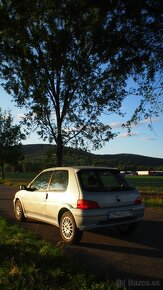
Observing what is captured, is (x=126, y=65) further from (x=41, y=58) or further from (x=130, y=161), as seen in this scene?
(x=130, y=161)

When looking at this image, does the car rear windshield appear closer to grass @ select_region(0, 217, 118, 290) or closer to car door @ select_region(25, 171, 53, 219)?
car door @ select_region(25, 171, 53, 219)

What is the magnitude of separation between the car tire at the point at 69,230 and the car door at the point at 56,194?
330 mm

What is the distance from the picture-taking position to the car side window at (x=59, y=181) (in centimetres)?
909

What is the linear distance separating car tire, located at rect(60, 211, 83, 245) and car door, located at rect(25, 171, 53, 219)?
1.13 metres

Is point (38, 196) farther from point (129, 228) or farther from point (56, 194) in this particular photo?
point (129, 228)

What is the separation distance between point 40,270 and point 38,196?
13.6 ft

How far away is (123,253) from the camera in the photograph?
7.63 m

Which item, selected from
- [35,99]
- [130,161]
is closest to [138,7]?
[35,99]

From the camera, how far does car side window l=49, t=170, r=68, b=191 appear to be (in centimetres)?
909

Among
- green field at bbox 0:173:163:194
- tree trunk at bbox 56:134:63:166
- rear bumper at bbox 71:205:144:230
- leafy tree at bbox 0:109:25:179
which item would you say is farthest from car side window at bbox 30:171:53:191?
leafy tree at bbox 0:109:25:179

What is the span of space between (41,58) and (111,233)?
10.8 metres

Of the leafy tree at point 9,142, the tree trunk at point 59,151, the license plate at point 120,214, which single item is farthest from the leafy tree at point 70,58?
the leafy tree at point 9,142

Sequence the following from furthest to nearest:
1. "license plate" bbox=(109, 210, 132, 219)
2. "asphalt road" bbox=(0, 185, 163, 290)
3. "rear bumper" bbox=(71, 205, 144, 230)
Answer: "license plate" bbox=(109, 210, 132, 219) < "rear bumper" bbox=(71, 205, 144, 230) < "asphalt road" bbox=(0, 185, 163, 290)

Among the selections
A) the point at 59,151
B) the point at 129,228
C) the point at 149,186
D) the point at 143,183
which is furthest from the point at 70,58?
the point at 143,183
